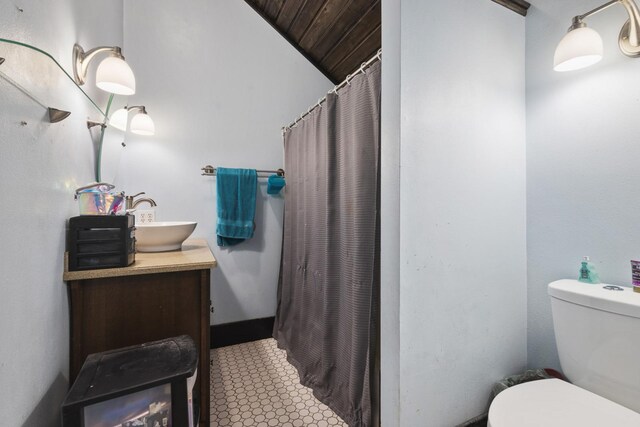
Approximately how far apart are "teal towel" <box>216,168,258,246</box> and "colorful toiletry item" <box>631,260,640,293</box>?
82.0 inches

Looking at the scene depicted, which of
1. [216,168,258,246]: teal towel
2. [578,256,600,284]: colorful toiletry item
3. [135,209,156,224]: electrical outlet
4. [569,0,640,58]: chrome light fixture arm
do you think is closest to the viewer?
[569,0,640,58]: chrome light fixture arm

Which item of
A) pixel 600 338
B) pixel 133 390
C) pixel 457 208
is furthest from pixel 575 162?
pixel 133 390

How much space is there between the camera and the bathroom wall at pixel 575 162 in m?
1.05

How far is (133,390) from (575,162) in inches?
73.1

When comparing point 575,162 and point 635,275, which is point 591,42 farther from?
A: point 635,275

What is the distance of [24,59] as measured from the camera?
715 millimetres

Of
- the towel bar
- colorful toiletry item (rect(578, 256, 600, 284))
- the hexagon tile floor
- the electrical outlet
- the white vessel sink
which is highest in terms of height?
the towel bar

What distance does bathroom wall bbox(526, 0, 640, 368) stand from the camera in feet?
3.45

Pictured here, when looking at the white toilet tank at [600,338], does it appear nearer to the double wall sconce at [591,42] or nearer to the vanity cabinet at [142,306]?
the double wall sconce at [591,42]

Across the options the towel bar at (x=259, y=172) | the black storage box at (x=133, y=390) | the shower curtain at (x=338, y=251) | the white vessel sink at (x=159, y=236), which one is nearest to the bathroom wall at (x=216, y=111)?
the towel bar at (x=259, y=172)

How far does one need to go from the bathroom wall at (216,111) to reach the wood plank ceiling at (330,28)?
0.08 m

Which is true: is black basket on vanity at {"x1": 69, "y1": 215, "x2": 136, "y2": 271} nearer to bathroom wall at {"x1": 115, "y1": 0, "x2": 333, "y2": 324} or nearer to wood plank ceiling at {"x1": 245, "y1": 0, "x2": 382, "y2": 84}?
bathroom wall at {"x1": 115, "y1": 0, "x2": 333, "y2": 324}

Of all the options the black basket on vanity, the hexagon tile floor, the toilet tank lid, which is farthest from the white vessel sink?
the toilet tank lid

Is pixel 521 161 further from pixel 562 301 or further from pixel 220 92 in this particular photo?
pixel 220 92
